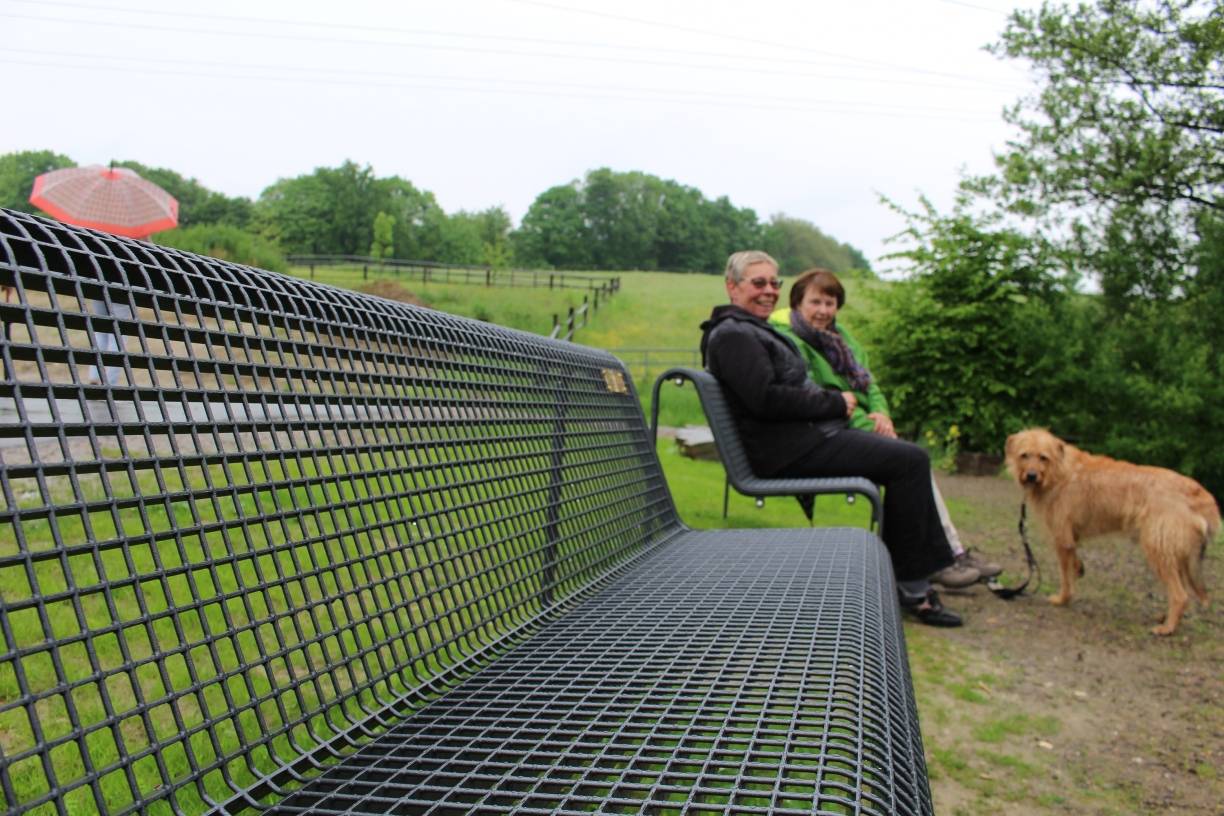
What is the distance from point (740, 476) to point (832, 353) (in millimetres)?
1442

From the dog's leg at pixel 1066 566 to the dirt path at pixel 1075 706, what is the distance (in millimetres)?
82

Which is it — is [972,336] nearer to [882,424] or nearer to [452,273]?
[882,424]

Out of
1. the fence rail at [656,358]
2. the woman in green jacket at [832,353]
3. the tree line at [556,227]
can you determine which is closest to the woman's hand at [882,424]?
the woman in green jacket at [832,353]

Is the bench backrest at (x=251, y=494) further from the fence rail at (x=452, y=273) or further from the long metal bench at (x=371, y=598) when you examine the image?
the fence rail at (x=452, y=273)

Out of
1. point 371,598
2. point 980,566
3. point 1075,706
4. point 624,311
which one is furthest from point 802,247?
point 371,598

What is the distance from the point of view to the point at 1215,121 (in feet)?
38.5

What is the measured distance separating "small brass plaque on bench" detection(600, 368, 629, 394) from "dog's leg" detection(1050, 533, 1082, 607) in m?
3.52

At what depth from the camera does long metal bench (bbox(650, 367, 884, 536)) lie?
13.4 feet

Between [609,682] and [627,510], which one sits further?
[627,510]

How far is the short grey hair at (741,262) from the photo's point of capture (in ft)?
16.1

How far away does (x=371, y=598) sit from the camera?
1700 millimetres

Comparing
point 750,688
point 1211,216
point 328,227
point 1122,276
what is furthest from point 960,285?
point 328,227

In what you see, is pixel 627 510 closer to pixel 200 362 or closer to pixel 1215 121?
pixel 200 362

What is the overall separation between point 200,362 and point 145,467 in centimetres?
22
